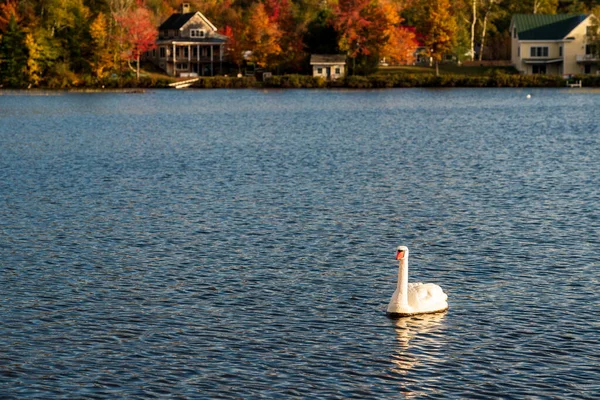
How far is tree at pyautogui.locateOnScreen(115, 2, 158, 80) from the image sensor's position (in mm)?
126875

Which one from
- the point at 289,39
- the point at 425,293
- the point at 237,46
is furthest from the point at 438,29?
the point at 425,293

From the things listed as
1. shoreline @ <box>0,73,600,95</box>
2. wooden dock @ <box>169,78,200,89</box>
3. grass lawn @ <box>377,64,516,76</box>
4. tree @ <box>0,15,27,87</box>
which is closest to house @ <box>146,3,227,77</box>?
wooden dock @ <box>169,78,200,89</box>

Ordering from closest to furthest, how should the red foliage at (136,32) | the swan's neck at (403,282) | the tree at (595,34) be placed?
the swan's neck at (403,282), the tree at (595,34), the red foliage at (136,32)

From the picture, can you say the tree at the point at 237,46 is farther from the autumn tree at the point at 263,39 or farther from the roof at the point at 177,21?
the roof at the point at 177,21

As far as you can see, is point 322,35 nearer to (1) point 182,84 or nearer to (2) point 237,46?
(2) point 237,46

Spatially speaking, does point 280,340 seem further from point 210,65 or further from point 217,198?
point 210,65

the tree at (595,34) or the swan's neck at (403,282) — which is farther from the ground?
the tree at (595,34)

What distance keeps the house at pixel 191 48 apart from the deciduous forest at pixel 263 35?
9.28ft

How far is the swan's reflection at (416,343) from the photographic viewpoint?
50.6ft

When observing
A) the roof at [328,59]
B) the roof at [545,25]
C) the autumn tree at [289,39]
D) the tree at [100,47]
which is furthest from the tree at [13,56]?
the roof at [545,25]

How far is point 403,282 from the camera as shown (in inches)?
697

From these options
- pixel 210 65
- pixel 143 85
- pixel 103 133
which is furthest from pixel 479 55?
pixel 103 133

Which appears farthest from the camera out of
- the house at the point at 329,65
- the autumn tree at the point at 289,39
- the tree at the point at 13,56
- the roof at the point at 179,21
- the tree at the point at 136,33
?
the roof at the point at 179,21

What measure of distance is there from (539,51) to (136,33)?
56302 mm
